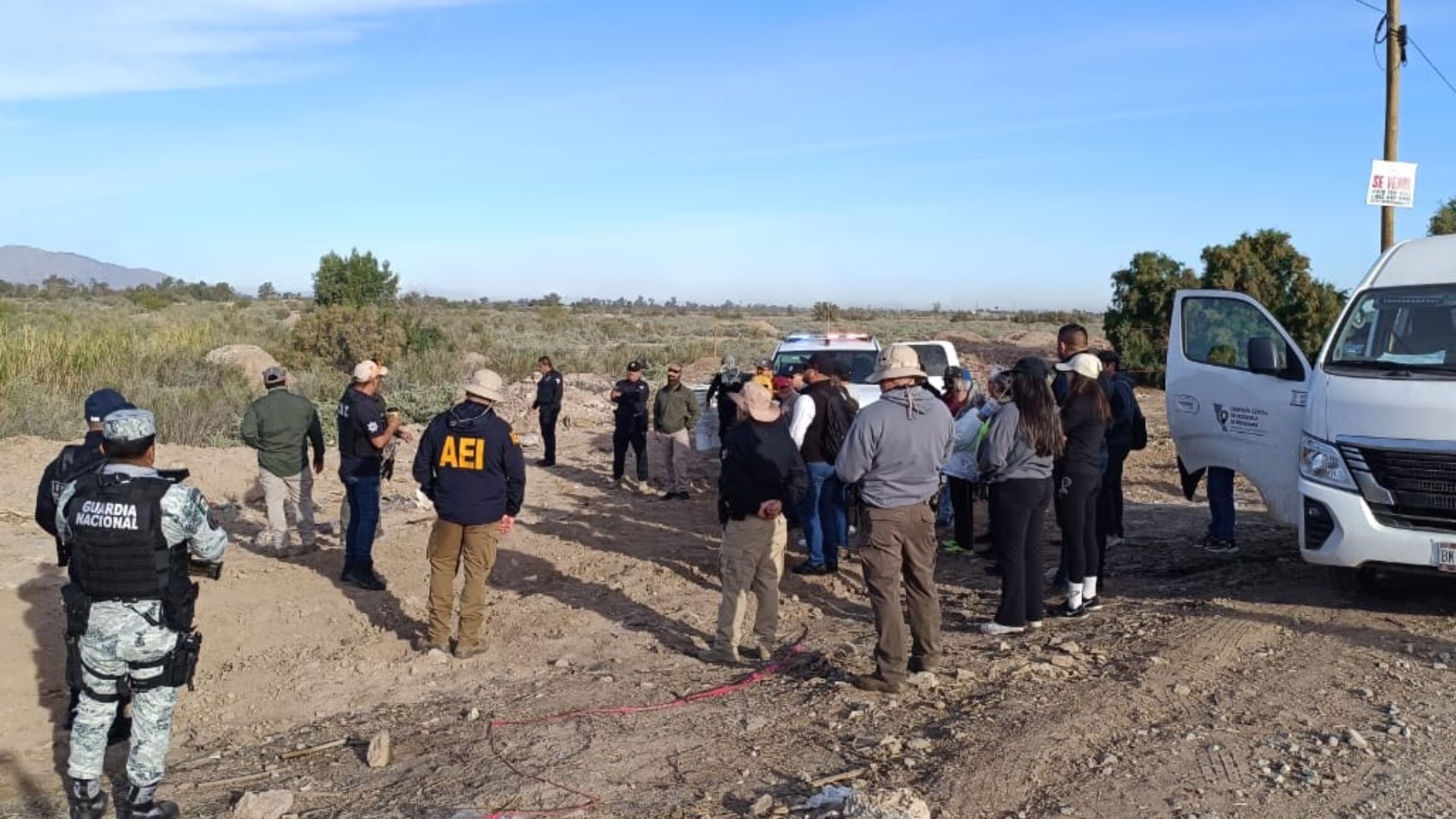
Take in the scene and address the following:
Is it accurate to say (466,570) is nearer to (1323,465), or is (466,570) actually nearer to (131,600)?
(131,600)

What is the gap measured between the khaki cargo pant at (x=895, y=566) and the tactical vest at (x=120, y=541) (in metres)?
3.47

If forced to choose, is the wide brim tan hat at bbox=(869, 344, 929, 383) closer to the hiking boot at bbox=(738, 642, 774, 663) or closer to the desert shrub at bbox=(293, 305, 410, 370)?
the hiking boot at bbox=(738, 642, 774, 663)

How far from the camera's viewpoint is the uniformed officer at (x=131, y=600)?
4.94 meters

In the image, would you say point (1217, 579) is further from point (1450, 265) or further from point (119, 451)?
point (119, 451)

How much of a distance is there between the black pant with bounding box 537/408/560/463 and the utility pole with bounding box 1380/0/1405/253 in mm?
10716

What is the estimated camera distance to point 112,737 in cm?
621

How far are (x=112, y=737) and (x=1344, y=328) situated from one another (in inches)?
317

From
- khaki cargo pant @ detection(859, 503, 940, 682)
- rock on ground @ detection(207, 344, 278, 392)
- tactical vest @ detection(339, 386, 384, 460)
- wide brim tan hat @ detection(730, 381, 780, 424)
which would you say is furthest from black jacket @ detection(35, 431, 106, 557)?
rock on ground @ detection(207, 344, 278, 392)

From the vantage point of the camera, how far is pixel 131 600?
5.01 meters

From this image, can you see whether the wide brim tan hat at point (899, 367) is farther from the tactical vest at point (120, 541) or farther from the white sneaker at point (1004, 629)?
the tactical vest at point (120, 541)

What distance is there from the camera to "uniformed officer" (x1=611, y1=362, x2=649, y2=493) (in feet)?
46.8

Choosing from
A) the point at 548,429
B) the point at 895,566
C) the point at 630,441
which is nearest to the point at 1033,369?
the point at 895,566

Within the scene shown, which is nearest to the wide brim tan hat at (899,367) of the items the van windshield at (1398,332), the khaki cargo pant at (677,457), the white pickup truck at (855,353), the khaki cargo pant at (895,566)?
the khaki cargo pant at (895,566)

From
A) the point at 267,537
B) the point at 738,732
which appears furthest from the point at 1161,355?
the point at 738,732
